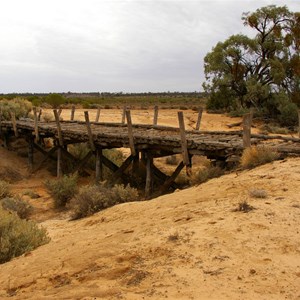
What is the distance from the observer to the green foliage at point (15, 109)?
2162 cm

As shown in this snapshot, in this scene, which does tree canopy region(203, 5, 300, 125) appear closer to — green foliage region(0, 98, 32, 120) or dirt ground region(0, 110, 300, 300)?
green foliage region(0, 98, 32, 120)

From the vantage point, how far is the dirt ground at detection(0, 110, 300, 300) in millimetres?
3893

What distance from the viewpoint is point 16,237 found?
628 centimetres

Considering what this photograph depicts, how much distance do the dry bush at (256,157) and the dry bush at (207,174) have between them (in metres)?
0.73

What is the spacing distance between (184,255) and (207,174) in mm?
5026

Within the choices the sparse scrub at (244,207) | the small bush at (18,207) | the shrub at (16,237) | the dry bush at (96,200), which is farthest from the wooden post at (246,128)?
the small bush at (18,207)

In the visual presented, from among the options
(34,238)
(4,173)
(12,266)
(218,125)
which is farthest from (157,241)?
(218,125)

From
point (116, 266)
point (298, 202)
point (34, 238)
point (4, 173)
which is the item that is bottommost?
point (4, 173)

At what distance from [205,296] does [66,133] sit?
12.2 metres

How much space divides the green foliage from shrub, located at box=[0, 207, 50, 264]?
15.6 metres

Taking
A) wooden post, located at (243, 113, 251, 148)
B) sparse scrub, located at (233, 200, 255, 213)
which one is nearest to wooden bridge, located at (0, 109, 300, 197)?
wooden post, located at (243, 113, 251, 148)

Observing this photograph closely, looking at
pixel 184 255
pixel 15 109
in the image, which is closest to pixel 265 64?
pixel 15 109

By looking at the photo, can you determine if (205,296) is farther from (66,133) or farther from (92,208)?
(66,133)

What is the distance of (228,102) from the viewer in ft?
95.0
